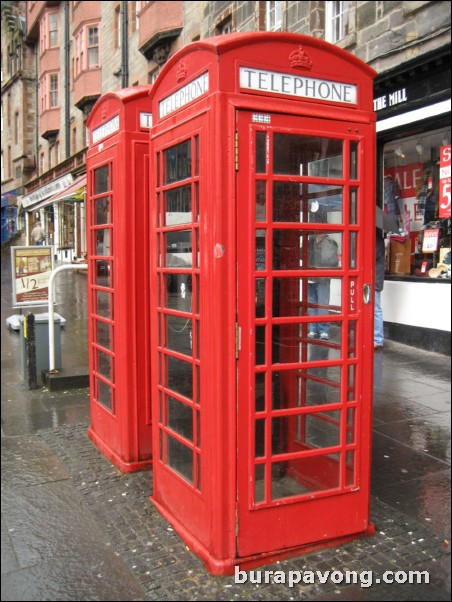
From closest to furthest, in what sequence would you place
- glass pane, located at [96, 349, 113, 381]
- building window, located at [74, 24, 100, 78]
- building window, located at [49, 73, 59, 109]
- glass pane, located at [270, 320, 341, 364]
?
glass pane, located at [270, 320, 341, 364] → glass pane, located at [96, 349, 113, 381] → building window, located at [74, 24, 100, 78] → building window, located at [49, 73, 59, 109]

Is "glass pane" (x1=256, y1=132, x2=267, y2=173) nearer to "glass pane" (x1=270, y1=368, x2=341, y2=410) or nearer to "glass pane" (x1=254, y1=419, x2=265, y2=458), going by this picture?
"glass pane" (x1=270, y1=368, x2=341, y2=410)

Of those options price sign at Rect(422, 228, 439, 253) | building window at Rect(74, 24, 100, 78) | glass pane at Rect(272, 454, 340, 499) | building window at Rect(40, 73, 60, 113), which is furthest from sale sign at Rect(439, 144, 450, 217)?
building window at Rect(40, 73, 60, 113)

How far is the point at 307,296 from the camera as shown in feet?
10.6

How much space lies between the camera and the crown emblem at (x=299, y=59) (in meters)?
2.89

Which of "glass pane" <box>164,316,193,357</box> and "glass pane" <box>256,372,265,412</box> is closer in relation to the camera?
"glass pane" <box>256,372,265,412</box>

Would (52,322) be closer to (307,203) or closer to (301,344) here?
(301,344)

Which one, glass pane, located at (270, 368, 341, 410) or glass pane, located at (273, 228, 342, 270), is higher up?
glass pane, located at (273, 228, 342, 270)

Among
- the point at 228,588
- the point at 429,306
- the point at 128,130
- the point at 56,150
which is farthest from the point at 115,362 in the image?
the point at 56,150

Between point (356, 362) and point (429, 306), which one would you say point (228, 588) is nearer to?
point (356, 362)

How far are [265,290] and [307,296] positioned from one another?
1.51 ft

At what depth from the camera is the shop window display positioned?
8.59 metres

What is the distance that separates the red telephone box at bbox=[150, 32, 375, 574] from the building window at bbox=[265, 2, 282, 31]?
952 centimetres

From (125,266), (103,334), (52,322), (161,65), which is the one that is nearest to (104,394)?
(103,334)

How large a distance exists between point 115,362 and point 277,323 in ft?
6.02
